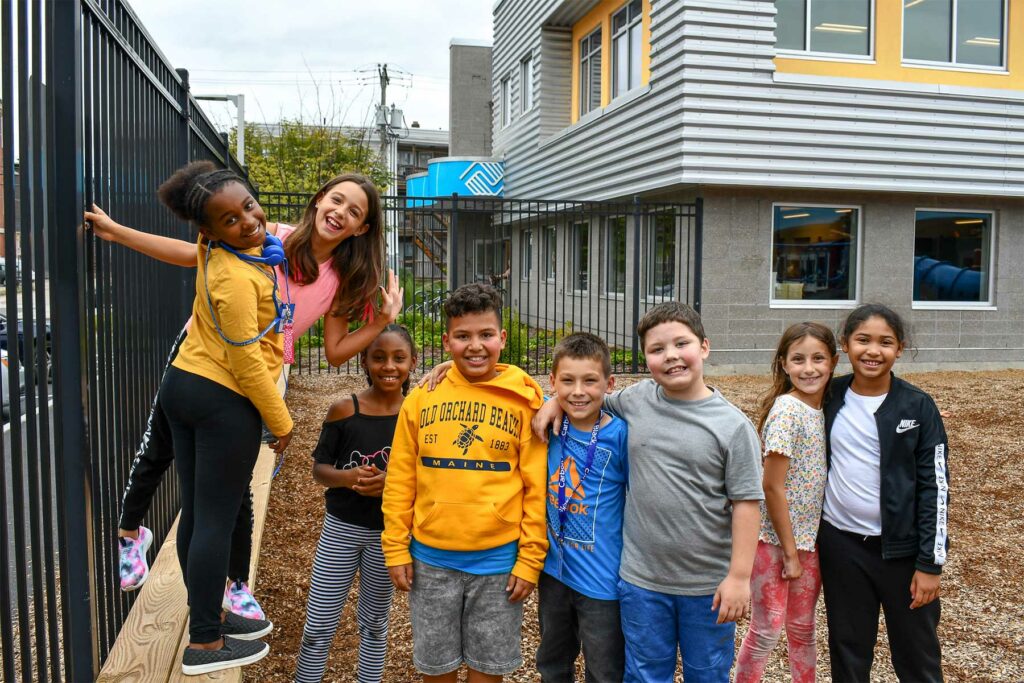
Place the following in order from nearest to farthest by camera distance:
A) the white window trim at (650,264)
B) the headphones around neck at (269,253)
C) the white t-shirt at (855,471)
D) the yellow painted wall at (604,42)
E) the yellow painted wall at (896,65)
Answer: the headphones around neck at (269,253), the white t-shirt at (855,471), the yellow painted wall at (896,65), the white window trim at (650,264), the yellow painted wall at (604,42)

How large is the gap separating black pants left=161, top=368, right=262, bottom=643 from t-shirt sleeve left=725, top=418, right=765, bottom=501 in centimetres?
152

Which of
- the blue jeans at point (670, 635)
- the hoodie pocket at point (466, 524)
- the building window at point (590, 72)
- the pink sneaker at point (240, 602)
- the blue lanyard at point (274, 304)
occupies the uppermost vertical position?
the building window at point (590, 72)

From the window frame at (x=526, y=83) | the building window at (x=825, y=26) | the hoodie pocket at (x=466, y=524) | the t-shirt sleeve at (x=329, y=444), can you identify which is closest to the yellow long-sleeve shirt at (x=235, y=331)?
the t-shirt sleeve at (x=329, y=444)

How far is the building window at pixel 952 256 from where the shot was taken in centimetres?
1223

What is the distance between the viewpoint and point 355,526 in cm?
290

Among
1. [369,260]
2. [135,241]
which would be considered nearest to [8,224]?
[135,241]

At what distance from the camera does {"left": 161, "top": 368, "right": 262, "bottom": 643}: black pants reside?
2.58m

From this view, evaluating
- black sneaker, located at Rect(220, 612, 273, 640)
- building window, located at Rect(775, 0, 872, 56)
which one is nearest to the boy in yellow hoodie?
black sneaker, located at Rect(220, 612, 273, 640)

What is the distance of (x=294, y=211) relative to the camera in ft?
50.1

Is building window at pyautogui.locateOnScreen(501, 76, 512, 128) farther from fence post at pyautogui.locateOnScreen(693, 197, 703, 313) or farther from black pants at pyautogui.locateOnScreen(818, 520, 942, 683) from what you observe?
black pants at pyautogui.locateOnScreen(818, 520, 942, 683)

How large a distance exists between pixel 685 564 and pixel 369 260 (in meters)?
1.57

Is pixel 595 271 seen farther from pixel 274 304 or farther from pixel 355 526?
pixel 274 304

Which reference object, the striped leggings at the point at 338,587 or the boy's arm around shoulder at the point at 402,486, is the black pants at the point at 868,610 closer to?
the boy's arm around shoulder at the point at 402,486

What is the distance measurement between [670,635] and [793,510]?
2.21 ft
